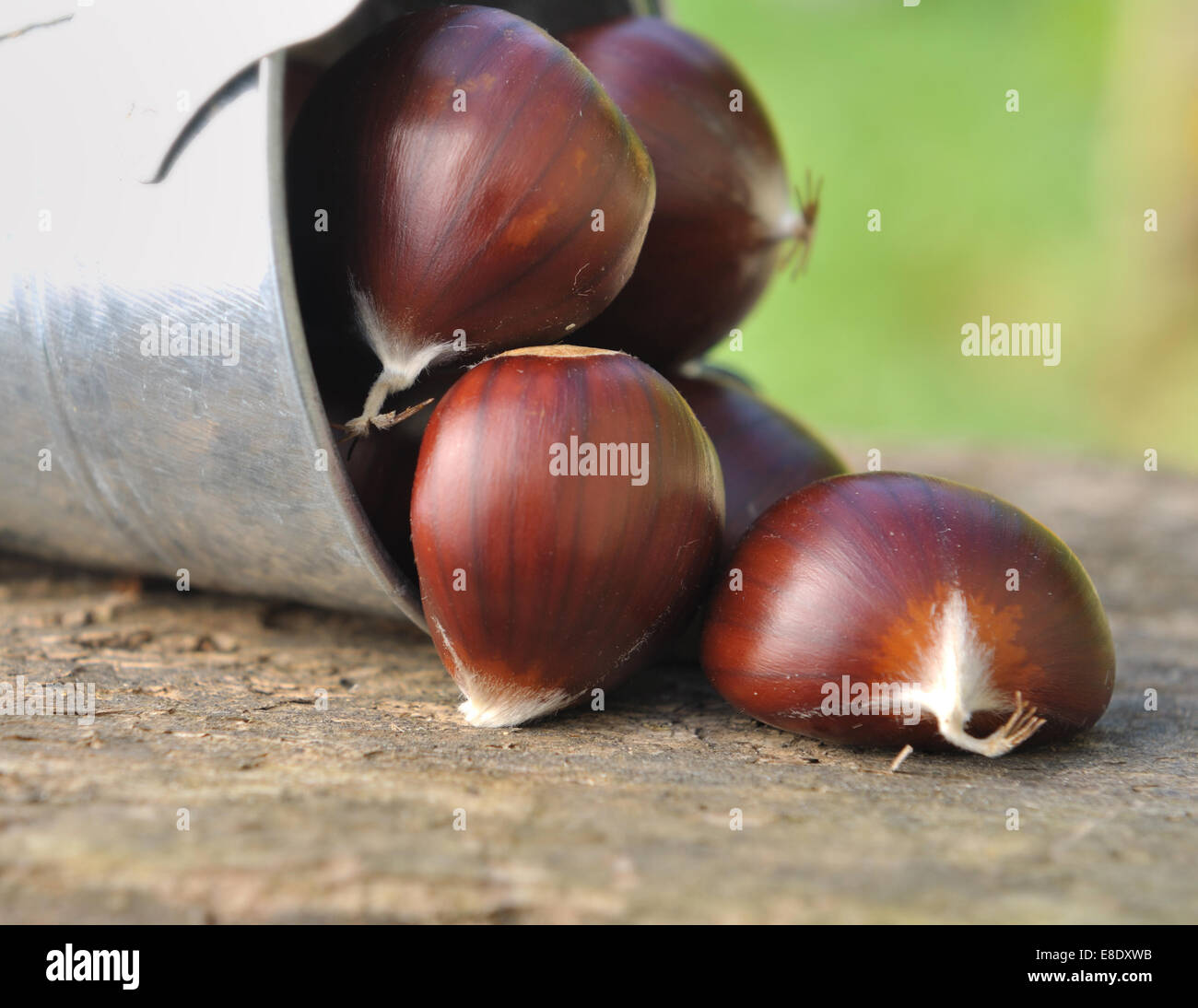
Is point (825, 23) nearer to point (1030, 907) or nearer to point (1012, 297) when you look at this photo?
point (1012, 297)

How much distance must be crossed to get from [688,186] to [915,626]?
76 centimetres

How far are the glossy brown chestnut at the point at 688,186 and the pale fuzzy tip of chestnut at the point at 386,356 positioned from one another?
37cm

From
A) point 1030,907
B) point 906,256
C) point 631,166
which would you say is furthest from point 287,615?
point 906,256

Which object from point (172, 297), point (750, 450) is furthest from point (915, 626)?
point (172, 297)

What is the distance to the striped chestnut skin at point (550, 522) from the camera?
131 centimetres

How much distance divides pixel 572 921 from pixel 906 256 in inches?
227

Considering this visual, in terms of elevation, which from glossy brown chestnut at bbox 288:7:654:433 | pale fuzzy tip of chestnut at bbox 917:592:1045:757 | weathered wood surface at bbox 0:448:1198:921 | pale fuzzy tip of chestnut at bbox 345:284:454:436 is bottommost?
weathered wood surface at bbox 0:448:1198:921

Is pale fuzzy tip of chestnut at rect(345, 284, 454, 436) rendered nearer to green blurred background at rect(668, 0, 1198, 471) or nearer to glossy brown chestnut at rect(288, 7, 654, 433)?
glossy brown chestnut at rect(288, 7, 654, 433)

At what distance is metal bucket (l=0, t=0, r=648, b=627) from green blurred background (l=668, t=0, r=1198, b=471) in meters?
4.06

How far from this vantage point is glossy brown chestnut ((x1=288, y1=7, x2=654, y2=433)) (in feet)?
4.57

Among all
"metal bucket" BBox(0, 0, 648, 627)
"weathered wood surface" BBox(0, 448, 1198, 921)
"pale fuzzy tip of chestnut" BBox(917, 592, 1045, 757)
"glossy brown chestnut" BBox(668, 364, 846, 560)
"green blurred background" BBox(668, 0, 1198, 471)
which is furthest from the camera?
"green blurred background" BBox(668, 0, 1198, 471)

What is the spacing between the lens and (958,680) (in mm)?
1247

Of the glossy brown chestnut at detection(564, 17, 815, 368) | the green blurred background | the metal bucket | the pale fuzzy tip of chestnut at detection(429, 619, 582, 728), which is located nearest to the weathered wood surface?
the pale fuzzy tip of chestnut at detection(429, 619, 582, 728)

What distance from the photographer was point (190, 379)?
1.48 meters
